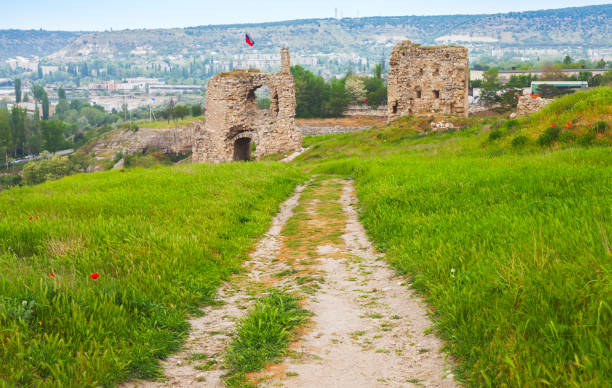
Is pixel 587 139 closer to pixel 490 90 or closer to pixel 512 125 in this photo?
pixel 512 125

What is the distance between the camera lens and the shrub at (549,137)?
1405 cm

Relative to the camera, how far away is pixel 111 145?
11750 centimetres

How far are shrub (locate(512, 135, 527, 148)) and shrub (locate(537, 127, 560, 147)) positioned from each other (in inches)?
22.8

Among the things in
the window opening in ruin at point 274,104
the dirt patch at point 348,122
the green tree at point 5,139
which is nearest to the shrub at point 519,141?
the window opening in ruin at point 274,104

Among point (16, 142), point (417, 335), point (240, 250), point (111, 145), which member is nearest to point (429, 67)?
point (240, 250)

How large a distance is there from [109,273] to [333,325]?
2866 millimetres

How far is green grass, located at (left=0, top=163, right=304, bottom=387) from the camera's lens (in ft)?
12.8

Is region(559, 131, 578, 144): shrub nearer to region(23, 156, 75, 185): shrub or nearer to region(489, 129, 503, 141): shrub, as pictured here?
region(489, 129, 503, 141): shrub

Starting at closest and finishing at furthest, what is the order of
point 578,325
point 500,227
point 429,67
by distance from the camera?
point 578,325 → point 500,227 → point 429,67

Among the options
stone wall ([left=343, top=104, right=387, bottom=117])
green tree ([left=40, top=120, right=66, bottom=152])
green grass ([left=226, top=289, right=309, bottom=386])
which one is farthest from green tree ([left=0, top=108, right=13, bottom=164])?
green grass ([left=226, top=289, right=309, bottom=386])

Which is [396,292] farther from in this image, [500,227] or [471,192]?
[471,192]

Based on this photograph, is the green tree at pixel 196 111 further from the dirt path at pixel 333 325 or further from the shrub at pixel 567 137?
the dirt path at pixel 333 325

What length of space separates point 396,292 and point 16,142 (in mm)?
129791

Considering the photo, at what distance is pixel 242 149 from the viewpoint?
3875cm
